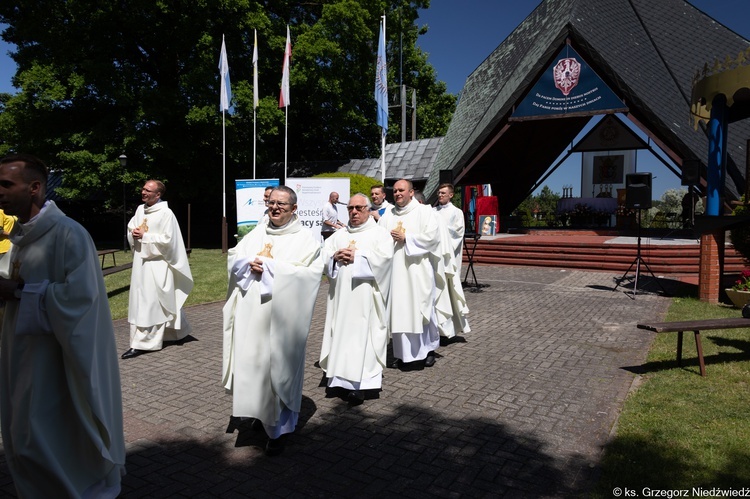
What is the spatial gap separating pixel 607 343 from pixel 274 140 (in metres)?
23.4

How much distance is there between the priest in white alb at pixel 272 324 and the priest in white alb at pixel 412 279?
6.67ft

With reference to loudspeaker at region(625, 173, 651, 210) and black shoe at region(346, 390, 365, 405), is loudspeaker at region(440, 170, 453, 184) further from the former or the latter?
black shoe at region(346, 390, 365, 405)

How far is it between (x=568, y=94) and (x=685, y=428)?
52.2 feet

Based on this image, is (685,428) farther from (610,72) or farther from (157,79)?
(157,79)

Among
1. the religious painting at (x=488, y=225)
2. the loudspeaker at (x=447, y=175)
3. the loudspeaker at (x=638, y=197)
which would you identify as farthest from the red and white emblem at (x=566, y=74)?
the loudspeaker at (x=638, y=197)

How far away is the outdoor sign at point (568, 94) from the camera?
60.1ft

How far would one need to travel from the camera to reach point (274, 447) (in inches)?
165

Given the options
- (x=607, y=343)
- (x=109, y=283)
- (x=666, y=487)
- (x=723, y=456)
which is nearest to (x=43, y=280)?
(x=666, y=487)

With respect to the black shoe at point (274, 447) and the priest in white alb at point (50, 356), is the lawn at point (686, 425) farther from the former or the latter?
the priest in white alb at point (50, 356)

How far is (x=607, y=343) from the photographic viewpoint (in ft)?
25.1

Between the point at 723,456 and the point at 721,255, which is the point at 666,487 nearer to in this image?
the point at 723,456

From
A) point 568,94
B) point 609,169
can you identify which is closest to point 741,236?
point 568,94

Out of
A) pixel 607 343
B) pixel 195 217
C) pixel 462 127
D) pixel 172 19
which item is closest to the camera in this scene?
pixel 607 343

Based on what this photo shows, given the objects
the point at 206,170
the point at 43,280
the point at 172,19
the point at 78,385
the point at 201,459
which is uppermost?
the point at 172,19
